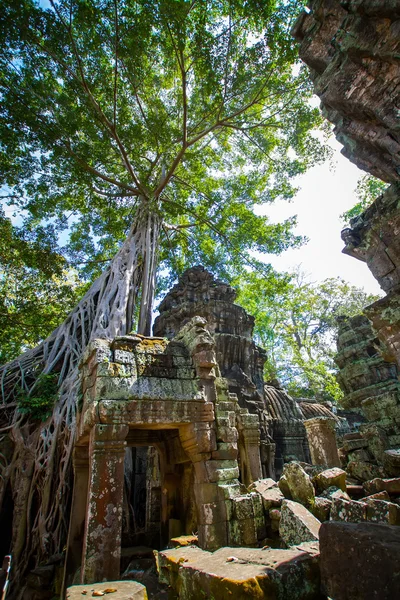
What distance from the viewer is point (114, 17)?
8.34m

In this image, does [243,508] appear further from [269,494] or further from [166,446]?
[166,446]

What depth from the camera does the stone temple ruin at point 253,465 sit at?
1.80m

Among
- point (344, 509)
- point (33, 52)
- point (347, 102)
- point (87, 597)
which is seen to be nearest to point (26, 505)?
point (87, 597)

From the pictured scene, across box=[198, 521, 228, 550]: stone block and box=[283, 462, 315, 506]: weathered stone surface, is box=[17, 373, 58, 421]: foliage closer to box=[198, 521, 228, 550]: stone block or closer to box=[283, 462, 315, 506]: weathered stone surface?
box=[198, 521, 228, 550]: stone block

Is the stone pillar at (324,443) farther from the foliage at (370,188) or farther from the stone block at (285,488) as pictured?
the foliage at (370,188)

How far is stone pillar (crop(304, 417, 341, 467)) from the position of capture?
5.34m

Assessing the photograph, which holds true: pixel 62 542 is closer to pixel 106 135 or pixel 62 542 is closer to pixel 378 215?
pixel 378 215

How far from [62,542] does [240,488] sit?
328 centimetres

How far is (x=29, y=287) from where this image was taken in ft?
37.0

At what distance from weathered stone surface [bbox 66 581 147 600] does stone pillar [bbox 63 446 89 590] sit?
2.50 m

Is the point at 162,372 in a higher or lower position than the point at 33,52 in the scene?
lower

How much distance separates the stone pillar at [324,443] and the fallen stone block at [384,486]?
7.58ft

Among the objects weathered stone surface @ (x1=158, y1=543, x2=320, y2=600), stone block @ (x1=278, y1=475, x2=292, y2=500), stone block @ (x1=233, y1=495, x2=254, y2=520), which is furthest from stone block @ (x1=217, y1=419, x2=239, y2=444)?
weathered stone surface @ (x1=158, y1=543, x2=320, y2=600)

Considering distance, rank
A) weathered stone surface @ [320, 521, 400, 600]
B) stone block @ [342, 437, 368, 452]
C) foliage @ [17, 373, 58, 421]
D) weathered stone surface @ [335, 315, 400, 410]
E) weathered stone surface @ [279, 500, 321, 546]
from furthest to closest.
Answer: weathered stone surface @ [335, 315, 400, 410]
foliage @ [17, 373, 58, 421]
stone block @ [342, 437, 368, 452]
weathered stone surface @ [279, 500, 321, 546]
weathered stone surface @ [320, 521, 400, 600]
